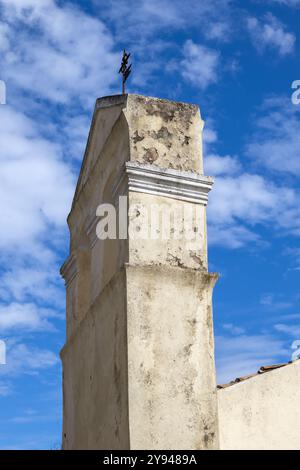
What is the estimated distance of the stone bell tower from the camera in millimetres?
4465

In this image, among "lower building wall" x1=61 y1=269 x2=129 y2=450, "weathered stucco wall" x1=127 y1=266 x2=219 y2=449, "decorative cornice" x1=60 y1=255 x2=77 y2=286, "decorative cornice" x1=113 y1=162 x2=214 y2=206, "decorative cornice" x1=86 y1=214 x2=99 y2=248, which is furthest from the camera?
"decorative cornice" x1=60 y1=255 x2=77 y2=286

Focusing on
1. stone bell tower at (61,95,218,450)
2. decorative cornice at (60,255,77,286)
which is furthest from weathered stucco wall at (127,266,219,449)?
decorative cornice at (60,255,77,286)

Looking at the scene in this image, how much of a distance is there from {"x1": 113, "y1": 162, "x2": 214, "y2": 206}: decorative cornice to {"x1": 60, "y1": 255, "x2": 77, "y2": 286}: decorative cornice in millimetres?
1217

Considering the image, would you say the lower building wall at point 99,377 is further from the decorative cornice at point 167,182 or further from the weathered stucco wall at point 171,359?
the decorative cornice at point 167,182

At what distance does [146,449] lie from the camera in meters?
4.33

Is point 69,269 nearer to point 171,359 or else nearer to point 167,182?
point 167,182

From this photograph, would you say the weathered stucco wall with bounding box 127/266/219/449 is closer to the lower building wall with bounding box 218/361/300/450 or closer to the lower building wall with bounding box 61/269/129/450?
the lower building wall with bounding box 61/269/129/450

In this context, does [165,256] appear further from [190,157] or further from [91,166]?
[91,166]

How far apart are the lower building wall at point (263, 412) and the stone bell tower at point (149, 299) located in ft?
1.40

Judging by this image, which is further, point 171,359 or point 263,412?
point 263,412

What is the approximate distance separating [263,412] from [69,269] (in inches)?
77.5

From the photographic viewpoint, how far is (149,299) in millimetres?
4617

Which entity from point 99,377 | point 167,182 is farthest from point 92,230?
point 99,377

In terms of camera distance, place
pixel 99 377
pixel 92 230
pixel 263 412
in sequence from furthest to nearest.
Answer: pixel 92 230
pixel 263 412
pixel 99 377
